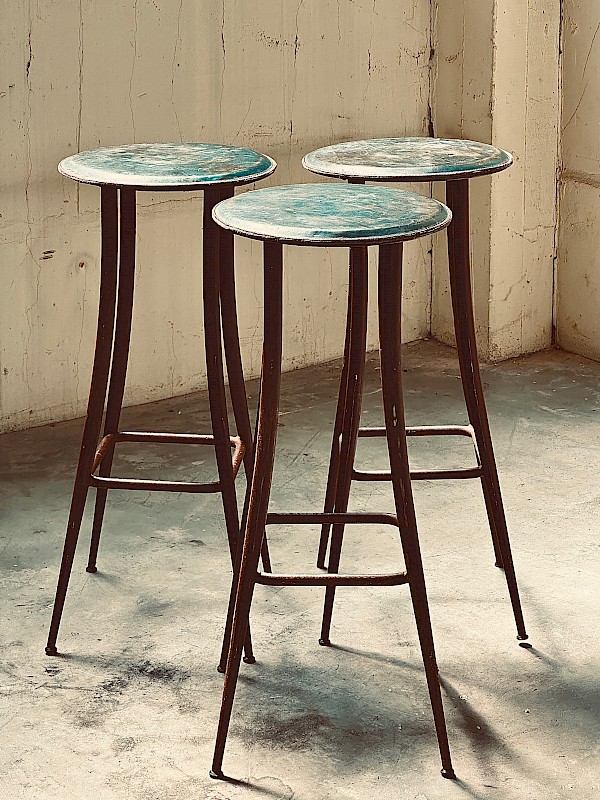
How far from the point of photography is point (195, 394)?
4.70 metres

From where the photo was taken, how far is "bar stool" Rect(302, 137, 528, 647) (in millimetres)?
2748

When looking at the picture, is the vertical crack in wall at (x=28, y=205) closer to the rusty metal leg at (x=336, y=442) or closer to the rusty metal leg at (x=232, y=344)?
the rusty metal leg at (x=232, y=344)

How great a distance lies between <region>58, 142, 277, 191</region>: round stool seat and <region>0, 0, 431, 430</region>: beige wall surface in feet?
4.00

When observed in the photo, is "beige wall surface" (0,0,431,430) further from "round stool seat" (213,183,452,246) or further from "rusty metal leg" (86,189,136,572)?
"round stool seat" (213,183,452,246)

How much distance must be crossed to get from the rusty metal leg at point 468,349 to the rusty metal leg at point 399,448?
0.51m

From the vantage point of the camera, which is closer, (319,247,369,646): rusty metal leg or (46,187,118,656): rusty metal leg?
(319,247,369,646): rusty metal leg

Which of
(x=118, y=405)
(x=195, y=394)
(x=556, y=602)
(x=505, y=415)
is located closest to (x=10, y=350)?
(x=195, y=394)

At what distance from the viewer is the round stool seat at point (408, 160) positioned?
2707mm

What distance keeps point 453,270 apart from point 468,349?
196mm

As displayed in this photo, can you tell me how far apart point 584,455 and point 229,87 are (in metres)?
1.87

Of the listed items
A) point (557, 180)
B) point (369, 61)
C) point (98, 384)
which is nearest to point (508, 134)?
point (557, 180)

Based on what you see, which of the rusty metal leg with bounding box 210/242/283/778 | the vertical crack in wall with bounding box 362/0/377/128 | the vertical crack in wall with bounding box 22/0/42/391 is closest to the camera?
the rusty metal leg with bounding box 210/242/283/778

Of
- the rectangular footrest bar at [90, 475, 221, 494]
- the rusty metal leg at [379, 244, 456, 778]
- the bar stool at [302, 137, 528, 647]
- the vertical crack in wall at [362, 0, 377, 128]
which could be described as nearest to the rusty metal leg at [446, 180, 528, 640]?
the bar stool at [302, 137, 528, 647]

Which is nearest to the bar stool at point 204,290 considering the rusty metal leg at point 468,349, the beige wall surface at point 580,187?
the rusty metal leg at point 468,349
